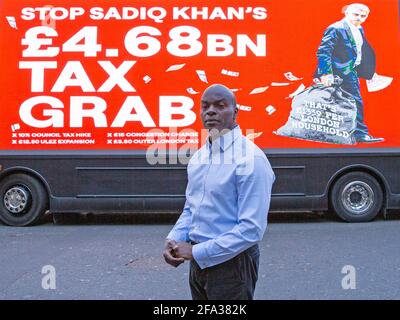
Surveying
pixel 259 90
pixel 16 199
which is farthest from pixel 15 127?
pixel 259 90

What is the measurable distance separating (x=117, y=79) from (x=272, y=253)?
3913 mm

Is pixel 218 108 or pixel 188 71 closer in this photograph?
pixel 218 108

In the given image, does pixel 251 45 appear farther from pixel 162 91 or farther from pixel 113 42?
pixel 113 42

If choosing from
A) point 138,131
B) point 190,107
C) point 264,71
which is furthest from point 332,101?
point 138,131

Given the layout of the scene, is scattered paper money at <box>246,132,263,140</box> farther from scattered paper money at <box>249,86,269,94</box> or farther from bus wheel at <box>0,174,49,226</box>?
bus wheel at <box>0,174,49,226</box>

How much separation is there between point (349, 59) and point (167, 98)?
10.1 feet

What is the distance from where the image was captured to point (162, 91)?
28.0 ft

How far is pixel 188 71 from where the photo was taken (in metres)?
8.60

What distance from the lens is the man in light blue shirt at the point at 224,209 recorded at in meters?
2.31
